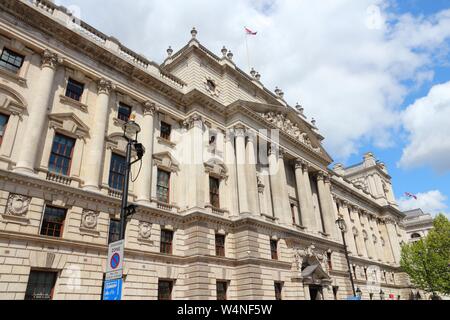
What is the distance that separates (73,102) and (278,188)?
→ 63.5ft

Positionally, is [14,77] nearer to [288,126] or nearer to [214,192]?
[214,192]

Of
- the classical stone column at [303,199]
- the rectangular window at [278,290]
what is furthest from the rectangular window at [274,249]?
the classical stone column at [303,199]

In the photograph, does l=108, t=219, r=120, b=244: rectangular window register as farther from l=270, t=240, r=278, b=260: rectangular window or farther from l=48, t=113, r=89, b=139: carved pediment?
l=270, t=240, r=278, b=260: rectangular window

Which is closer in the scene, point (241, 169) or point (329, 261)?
point (241, 169)

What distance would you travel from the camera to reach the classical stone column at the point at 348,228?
4629cm

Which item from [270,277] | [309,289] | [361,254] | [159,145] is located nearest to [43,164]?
[159,145]

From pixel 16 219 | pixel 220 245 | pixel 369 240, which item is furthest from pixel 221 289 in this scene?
pixel 369 240

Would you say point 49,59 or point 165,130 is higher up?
point 49,59

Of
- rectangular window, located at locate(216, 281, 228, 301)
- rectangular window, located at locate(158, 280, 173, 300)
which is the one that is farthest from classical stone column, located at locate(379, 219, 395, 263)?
rectangular window, located at locate(158, 280, 173, 300)

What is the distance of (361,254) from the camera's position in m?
47.7

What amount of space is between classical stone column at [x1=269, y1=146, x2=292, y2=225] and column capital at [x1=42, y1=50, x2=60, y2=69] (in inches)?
805

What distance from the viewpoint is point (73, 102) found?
69.9ft

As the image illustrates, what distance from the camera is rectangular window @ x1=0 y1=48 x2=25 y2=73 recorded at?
1888 centimetres

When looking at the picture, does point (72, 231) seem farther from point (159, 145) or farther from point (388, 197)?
point (388, 197)
